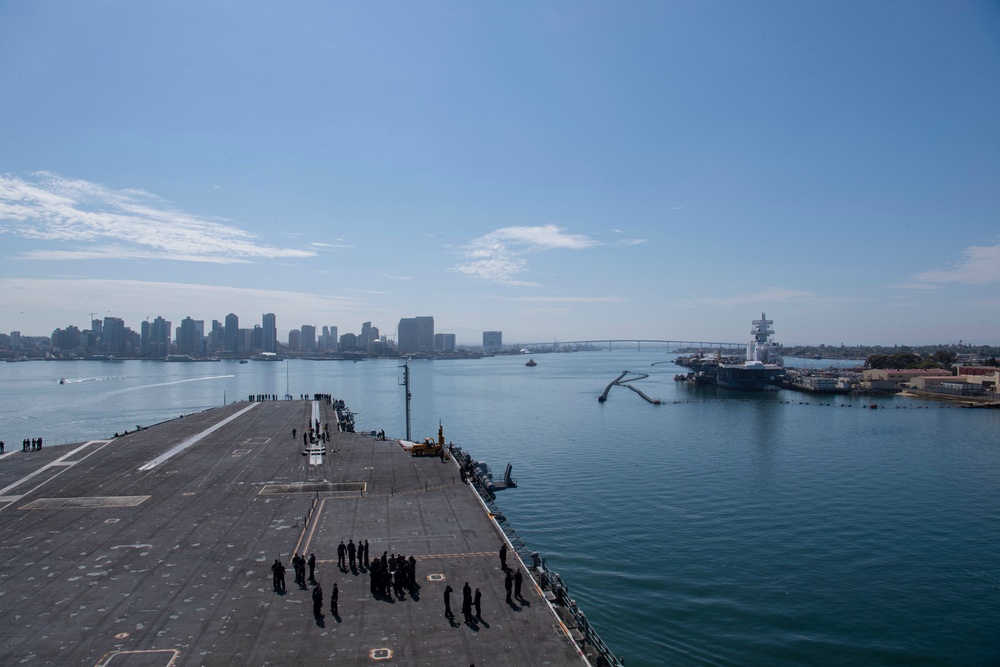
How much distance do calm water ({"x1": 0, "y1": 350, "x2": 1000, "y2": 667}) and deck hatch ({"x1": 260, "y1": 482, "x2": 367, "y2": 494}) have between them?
8.83 m

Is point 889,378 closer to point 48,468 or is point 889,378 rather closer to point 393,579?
point 393,579

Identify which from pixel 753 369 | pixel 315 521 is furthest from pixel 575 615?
pixel 753 369

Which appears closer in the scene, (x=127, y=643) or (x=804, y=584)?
(x=127, y=643)

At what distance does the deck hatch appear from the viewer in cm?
3031

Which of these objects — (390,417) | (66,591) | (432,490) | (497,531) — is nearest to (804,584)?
(497,531)

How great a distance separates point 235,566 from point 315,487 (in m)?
11.3

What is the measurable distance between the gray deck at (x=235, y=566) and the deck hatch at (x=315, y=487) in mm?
210

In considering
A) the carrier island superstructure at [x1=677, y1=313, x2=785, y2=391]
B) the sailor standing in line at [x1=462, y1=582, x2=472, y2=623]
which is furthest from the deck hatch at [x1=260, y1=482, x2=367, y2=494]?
the carrier island superstructure at [x1=677, y1=313, x2=785, y2=391]

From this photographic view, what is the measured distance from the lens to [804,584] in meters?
26.2

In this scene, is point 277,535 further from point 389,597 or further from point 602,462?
point 602,462

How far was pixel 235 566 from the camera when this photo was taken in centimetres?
1977

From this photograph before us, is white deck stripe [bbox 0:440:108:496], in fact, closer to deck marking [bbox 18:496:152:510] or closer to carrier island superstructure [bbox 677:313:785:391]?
deck marking [bbox 18:496:152:510]

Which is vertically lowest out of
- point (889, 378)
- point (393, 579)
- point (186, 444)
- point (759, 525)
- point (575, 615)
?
point (759, 525)

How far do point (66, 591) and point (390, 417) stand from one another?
6837cm
